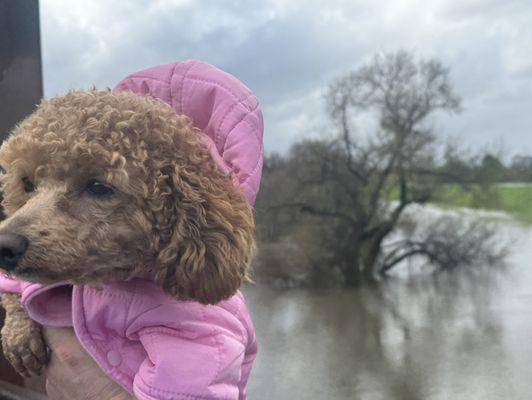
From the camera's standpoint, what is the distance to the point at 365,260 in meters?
3.34

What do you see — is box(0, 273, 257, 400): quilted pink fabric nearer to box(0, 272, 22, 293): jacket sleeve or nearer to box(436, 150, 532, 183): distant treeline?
box(0, 272, 22, 293): jacket sleeve

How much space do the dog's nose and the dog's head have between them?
0.01 metres

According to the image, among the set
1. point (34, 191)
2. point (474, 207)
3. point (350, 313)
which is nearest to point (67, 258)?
point (34, 191)

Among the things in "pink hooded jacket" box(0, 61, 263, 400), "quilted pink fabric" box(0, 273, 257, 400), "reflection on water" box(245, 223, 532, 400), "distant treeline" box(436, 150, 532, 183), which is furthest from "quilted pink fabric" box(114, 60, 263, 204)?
"reflection on water" box(245, 223, 532, 400)

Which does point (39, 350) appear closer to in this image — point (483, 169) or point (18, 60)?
point (18, 60)

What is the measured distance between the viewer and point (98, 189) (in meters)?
0.46

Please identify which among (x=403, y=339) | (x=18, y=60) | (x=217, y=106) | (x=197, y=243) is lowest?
(x=403, y=339)

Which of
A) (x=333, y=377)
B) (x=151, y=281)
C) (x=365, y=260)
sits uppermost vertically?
(x=151, y=281)

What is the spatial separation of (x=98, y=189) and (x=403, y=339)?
2.58 metres

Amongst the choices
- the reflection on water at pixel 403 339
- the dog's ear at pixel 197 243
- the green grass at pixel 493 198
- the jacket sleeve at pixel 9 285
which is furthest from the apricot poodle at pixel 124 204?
the reflection on water at pixel 403 339

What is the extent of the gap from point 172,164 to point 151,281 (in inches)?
4.1

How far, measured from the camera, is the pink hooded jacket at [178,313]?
0.49 meters

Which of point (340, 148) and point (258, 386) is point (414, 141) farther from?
point (258, 386)

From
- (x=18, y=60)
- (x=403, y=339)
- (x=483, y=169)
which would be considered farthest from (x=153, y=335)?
(x=403, y=339)
